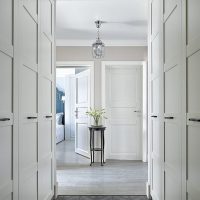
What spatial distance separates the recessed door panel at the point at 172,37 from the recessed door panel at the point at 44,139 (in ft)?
4.18

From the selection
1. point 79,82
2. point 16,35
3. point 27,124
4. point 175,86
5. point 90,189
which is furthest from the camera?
point 79,82

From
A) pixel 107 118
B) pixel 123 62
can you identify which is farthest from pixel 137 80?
pixel 107 118

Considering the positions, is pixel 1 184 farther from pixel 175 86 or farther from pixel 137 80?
pixel 137 80

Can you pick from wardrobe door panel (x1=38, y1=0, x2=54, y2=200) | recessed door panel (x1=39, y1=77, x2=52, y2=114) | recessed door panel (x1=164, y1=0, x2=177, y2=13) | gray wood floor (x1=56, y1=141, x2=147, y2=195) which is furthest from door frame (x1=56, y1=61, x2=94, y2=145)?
recessed door panel (x1=164, y1=0, x2=177, y2=13)

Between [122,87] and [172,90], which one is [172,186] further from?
[122,87]

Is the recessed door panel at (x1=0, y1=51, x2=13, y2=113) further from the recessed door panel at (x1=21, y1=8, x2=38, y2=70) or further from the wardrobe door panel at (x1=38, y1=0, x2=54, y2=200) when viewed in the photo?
the wardrobe door panel at (x1=38, y1=0, x2=54, y2=200)

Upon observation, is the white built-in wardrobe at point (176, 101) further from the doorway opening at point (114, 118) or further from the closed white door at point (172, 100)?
the doorway opening at point (114, 118)

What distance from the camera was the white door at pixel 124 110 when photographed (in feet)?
20.4

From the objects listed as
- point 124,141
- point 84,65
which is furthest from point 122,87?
point 124,141

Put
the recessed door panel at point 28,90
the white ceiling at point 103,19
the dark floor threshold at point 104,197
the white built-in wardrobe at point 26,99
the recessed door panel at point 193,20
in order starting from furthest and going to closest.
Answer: the white ceiling at point 103,19 < the dark floor threshold at point 104,197 < the recessed door panel at point 28,90 < the white built-in wardrobe at point 26,99 < the recessed door panel at point 193,20

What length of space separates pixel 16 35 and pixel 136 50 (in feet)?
14.4

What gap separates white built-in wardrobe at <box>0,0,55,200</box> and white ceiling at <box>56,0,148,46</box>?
979 millimetres

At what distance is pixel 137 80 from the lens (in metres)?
6.28

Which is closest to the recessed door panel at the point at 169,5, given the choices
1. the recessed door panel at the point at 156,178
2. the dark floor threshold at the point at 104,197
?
the recessed door panel at the point at 156,178
